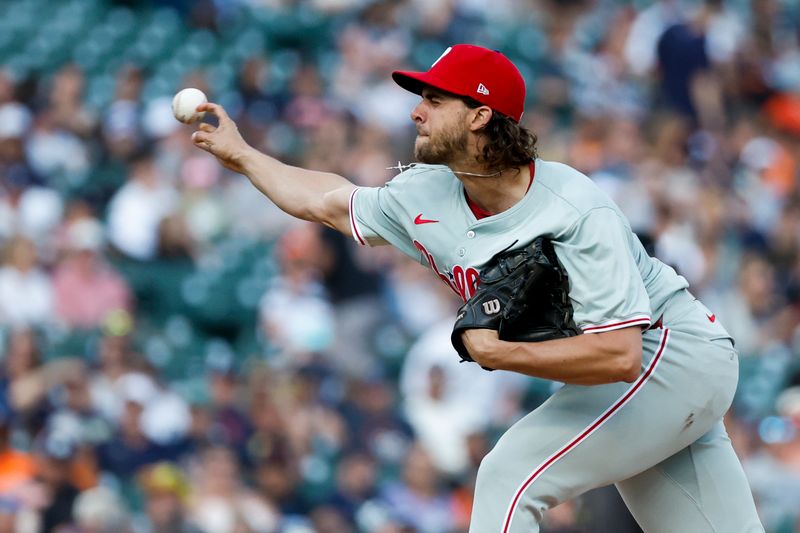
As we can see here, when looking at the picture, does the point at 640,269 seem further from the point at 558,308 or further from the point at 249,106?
the point at 249,106

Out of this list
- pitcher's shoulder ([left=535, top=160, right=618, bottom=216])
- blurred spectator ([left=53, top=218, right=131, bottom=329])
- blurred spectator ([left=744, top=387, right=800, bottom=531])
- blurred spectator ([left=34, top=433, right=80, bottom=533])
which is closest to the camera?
pitcher's shoulder ([left=535, top=160, right=618, bottom=216])

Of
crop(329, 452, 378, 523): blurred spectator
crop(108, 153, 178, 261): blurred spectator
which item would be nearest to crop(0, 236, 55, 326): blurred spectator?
crop(108, 153, 178, 261): blurred spectator

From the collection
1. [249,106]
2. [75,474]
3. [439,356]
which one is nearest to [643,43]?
[249,106]

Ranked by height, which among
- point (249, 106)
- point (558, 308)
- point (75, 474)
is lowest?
point (75, 474)

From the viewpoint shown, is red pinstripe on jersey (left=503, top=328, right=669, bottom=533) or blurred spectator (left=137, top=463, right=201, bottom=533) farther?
blurred spectator (left=137, top=463, right=201, bottom=533)

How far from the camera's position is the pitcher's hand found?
4.31 metres

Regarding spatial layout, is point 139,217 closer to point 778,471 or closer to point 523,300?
point 778,471

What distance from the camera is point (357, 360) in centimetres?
866

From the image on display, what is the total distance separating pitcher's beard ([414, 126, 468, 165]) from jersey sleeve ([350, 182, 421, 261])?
235 mm

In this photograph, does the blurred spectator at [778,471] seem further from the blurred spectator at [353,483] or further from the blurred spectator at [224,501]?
the blurred spectator at [224,501]

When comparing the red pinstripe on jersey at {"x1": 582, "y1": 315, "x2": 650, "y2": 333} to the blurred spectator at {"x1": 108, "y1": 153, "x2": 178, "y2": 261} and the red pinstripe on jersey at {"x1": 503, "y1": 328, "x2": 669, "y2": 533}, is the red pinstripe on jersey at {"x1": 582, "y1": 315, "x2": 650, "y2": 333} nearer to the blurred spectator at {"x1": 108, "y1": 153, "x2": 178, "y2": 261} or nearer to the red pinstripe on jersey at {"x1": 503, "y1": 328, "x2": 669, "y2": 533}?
the red pinstripe on jersey at {"x1": 503, "y1": 328, "x2": 669, "y2": 533}

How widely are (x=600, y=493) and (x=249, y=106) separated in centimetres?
615

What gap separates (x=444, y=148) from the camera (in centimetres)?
385

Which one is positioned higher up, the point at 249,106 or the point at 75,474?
the point at 249,106
